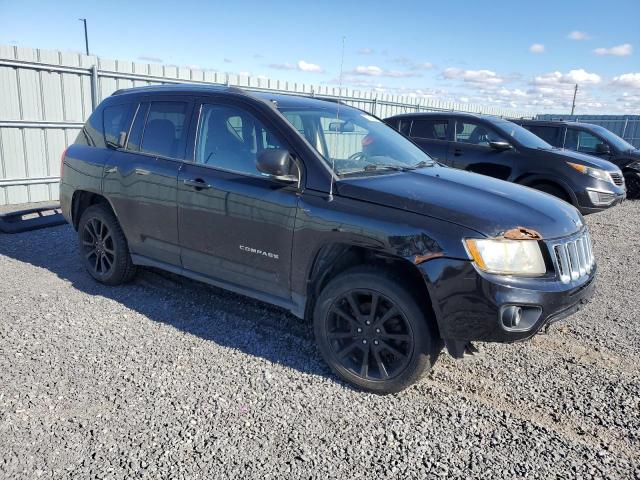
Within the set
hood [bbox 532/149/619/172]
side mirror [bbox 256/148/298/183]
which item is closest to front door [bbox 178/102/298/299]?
side mirror [bbox 256/148/298/183]

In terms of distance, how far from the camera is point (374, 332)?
321 centimetres

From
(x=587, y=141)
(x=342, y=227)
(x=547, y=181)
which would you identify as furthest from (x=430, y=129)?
(x=342, y=227)

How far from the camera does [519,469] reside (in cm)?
257

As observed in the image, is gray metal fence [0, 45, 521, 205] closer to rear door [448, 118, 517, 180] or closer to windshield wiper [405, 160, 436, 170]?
rear door [448, 118, 517, 180]

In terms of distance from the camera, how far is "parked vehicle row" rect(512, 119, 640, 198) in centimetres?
1141

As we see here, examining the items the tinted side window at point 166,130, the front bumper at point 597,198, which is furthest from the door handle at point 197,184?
the front bumper at point 597,198

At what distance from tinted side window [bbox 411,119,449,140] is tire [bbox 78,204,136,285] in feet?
20.1

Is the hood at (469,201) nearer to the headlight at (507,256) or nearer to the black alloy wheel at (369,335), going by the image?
the headlight at (507,256)

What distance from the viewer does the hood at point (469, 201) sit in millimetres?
2955

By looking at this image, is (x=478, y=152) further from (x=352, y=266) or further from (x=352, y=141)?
(x=352, y=266)

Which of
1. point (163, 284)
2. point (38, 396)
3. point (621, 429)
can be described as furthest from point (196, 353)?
point (621, 429)

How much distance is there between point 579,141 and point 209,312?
10.3 metres

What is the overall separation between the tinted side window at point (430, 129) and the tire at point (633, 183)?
586cm

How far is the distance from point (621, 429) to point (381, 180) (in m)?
2.07
